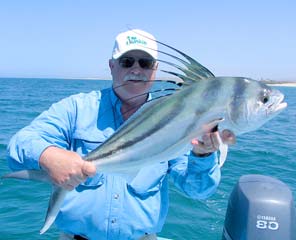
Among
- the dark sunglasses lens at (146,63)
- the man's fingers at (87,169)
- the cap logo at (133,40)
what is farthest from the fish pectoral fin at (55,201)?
the cap logo at (133,40)

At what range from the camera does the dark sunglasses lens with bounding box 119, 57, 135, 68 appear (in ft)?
11.1

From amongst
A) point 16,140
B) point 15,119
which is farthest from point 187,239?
point 15,119

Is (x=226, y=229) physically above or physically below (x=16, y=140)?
below

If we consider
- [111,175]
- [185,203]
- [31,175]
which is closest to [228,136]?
[111,175]

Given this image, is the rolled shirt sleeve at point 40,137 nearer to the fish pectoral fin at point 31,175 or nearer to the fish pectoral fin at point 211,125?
the fish pectoral fin at point 31,175

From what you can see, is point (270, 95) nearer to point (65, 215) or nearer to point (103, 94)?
point (103, 94)

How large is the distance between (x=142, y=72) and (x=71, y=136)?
787 millimetres

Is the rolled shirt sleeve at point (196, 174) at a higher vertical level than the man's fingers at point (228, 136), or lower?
lower

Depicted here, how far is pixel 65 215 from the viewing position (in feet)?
10.6

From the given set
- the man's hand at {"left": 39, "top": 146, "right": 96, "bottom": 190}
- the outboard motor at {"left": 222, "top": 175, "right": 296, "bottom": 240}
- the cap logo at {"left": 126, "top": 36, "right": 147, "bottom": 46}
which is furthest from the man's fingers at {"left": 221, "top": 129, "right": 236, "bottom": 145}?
the outboard motor at {"left": 222, "top": 175, "right": 296, "bottom": 240}

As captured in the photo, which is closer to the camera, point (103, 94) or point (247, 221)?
point (103, 94)

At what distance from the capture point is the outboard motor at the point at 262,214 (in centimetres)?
389

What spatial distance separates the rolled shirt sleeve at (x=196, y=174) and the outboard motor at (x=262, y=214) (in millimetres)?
900

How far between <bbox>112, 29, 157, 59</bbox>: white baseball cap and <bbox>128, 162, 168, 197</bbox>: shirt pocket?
94cm
